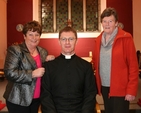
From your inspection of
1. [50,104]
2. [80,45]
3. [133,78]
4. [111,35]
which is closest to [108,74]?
[133,78]

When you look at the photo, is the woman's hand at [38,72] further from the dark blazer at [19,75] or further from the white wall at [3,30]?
the white wall at [3,30]

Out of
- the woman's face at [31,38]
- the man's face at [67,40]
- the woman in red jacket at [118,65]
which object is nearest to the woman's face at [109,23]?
the woman in red jacket at [118,65]

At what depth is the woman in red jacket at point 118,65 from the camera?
2.06 meters

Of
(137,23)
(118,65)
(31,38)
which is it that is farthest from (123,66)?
(137,23)

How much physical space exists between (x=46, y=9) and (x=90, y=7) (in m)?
1.88

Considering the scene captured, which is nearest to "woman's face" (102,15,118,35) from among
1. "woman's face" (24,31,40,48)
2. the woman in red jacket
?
the woman in red jacket

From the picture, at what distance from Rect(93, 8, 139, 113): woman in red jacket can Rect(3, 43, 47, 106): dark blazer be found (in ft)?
2.68

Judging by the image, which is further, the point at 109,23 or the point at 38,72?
the point at 109,23

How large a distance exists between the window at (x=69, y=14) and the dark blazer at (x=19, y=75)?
6.22 m

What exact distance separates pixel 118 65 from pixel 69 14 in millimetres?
6446

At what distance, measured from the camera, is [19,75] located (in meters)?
1.92

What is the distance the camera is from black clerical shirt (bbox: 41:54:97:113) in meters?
2.02

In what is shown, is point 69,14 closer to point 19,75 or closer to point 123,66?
point 123,66

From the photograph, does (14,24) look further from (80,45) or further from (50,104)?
(50,104)
